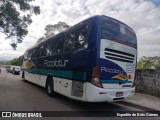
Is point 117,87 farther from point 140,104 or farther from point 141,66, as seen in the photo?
point 141,66

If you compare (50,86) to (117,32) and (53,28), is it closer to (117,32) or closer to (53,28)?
(117,32)

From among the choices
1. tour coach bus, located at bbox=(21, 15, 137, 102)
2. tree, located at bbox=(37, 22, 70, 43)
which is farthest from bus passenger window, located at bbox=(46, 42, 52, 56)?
tree, located at bbox=(37, 22, 70, 43)

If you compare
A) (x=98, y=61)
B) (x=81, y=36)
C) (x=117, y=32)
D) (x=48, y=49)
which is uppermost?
(x=117, y=32)

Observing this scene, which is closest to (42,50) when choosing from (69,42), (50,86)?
(50,86)

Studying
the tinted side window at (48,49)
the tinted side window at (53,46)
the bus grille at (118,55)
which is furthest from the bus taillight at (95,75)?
the tinted side window at (48,49)

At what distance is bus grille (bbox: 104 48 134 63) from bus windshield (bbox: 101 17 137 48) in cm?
45

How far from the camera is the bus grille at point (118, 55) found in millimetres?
7277

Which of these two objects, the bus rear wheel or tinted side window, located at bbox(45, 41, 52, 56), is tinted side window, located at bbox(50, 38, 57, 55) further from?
the bus rear wheel

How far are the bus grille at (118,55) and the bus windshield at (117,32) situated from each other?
45 centimetres

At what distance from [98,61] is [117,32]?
162 centimetres

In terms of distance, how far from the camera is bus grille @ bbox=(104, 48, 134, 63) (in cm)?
728

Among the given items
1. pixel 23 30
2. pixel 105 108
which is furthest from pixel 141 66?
pixel 23 30

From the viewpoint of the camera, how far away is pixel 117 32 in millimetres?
7766

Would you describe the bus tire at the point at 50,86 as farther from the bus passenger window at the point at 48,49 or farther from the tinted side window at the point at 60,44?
the tinted side window at the point at 60,44
